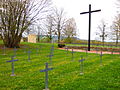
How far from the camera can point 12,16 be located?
63.8 feet

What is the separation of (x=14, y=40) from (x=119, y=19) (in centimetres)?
1926

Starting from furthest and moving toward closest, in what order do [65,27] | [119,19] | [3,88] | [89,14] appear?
[65,27] → [119,19] → [89,14] → [3,88]

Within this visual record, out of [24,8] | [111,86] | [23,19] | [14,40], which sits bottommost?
[111,86]

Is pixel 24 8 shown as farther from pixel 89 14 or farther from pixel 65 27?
pixel 65 27

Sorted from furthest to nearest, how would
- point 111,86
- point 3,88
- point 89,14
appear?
point 89,14
point 111,86
point 3,88

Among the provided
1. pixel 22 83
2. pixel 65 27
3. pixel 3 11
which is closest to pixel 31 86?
pixel 22 83

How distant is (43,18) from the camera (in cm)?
2348

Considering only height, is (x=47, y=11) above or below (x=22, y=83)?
above

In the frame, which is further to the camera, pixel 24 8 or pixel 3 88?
pixel 24 8

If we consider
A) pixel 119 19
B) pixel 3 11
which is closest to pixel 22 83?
pixel 3 11

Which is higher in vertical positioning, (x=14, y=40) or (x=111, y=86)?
(x=14, y=40)

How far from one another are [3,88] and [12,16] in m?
15.9

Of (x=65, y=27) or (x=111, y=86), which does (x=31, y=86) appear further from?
(x=65, y=27)

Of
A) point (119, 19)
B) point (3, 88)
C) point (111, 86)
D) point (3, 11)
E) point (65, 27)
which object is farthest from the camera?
point (65, 27)
